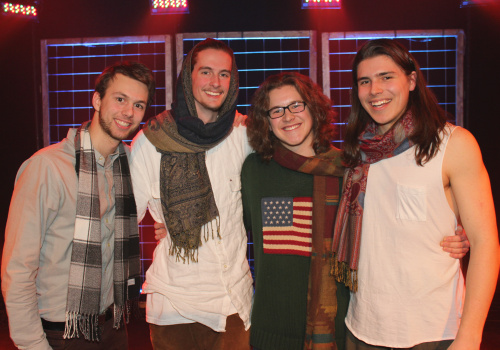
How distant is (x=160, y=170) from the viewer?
2.13 m

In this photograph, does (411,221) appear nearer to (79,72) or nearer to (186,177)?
(186,177)

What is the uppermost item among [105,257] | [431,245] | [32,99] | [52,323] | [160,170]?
[32,99]

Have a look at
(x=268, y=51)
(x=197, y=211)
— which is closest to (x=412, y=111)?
(x=197, y=211)

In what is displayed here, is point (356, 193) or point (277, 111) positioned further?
point (277, 111)

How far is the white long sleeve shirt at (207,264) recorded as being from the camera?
198 centimetres

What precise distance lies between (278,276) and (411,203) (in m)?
0.79

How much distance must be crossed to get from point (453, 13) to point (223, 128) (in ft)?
11.8

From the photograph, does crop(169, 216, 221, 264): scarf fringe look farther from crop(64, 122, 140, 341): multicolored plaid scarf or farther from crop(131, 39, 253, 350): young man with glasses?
crop(64, 122, 140, 341): multicolored plaid scarf

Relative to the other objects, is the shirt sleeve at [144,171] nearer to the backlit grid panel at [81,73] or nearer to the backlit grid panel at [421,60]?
the backlit grid panel at [81,73]

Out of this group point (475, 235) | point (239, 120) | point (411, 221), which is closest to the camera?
point (475, 235)

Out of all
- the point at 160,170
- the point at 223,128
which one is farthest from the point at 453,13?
the point at 160,170

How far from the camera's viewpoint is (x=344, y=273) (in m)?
1.81

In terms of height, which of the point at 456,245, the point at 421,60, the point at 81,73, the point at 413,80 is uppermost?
the point at 421,60

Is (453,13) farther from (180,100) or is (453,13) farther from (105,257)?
(105,257)
